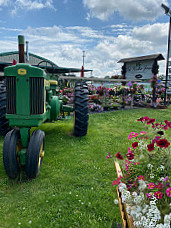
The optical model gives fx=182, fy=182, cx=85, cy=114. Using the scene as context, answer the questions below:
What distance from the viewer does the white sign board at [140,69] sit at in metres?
15.0

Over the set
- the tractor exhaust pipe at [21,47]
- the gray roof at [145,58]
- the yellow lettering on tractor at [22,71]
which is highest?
the gray roof at [145,58]

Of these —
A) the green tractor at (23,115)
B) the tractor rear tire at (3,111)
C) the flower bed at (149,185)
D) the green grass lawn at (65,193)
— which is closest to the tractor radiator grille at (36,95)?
the green tractor at (23,115)

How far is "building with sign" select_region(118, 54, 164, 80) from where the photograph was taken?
48.2ft

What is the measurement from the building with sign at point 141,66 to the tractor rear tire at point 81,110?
1226 centimetres

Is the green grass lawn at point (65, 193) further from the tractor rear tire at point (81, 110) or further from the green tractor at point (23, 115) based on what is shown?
the tractor rear tire at point (81, 110)

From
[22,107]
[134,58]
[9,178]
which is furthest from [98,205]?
[134,58]

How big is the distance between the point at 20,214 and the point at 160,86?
37.7 feet

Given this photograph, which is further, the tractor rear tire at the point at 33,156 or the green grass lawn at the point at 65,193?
the tractor rear tire at the point at 33,156

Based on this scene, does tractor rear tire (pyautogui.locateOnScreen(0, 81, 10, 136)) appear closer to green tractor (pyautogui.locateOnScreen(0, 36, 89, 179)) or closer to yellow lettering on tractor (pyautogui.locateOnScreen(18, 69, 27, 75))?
green tractor (pyautogui.locateOnScreen(0, 36, 89, 179))

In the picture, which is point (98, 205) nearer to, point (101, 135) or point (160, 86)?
point (101, 135)

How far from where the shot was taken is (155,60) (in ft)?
47.5

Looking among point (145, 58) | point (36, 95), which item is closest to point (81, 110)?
point (36, 95)

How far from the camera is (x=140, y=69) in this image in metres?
15.6

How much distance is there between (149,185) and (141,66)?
15469 millimetres
